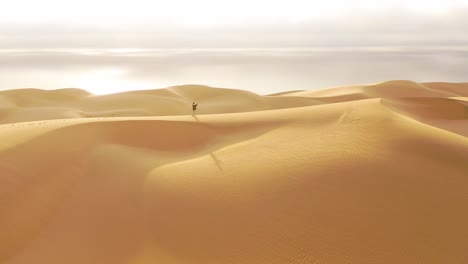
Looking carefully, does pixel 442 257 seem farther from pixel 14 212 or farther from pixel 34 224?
pixel 14 212

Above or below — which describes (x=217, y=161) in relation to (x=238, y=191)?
above

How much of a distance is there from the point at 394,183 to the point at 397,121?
1.80 meters

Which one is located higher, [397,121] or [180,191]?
[397,121]

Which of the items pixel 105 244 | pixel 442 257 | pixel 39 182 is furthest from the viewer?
pixel 39 182

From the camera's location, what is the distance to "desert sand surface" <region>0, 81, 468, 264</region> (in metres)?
4.05

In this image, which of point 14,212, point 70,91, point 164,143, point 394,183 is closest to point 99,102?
point 70,91

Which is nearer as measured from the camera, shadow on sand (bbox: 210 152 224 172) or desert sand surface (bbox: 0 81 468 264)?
desert sand surface (bbox: 0 81 468 264)

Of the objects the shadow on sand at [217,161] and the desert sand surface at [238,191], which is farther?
the shadow on sand at [217,161]

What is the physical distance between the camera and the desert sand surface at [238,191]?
4.05 m

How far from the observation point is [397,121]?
6.35 meters

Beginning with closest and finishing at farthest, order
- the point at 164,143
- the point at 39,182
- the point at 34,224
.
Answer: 1. the point at 34,224
2. the point at 39,182
3. the point at 164,143

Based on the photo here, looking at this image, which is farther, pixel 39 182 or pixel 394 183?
pixel 39 182

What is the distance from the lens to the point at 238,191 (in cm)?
480

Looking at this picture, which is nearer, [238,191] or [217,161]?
[238,191]
